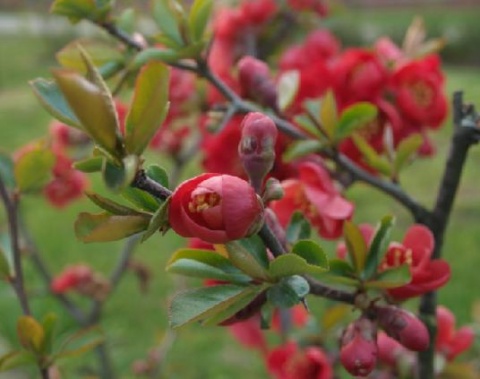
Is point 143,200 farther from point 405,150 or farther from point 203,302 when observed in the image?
point 405,150

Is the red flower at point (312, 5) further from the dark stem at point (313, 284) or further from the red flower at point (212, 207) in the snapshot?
the red flower at point (212, 207)

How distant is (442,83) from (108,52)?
0.34 metres

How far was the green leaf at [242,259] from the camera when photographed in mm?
429

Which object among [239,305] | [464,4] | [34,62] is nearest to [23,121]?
[34,62]

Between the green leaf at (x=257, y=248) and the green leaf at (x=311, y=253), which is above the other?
the green leaf at (x=257, y=248)

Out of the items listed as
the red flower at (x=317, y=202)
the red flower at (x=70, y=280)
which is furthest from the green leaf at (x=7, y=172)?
the red flower at (x=70, y=280)

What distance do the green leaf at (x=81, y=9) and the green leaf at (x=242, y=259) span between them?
304 mm

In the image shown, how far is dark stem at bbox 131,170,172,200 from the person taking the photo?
0.37m

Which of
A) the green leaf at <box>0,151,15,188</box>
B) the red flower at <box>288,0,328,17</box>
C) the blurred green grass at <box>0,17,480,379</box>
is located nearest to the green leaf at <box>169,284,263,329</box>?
the green leaf at <box>0,151,15,188</box>

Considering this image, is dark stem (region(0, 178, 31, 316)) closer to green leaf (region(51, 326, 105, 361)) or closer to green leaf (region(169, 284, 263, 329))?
green leaf (region(51, 326, 105, 361))

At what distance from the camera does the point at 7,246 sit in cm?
85

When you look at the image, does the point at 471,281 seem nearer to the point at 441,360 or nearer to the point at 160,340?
the point at 160,340

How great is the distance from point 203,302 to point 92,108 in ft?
0.47

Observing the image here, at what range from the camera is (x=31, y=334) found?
0.60 m
